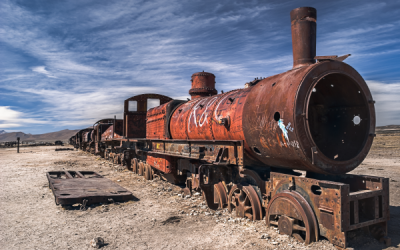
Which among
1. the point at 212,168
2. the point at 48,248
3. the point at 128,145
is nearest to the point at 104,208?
the point at 48,248

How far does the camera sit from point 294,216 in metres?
4.27

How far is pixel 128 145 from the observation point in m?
13.6

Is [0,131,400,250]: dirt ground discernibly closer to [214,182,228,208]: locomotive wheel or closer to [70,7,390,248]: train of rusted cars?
[214,182,228,208]: locomotive wheel

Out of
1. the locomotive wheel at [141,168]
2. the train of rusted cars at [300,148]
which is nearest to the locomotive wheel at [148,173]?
the locomotive wheel at [141,168]

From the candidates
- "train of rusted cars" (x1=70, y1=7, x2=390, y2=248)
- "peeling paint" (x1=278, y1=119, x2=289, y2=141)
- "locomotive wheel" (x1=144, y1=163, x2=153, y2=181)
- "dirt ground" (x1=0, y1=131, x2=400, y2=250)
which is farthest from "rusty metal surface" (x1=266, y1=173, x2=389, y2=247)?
"locomotive wheel" (x1=144, y1=163, x2=153, y2=181)

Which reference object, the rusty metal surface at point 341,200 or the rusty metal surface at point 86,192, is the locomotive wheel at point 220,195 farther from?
the rusty metal surface at point 86,192

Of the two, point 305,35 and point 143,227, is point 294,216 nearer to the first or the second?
point 143,227

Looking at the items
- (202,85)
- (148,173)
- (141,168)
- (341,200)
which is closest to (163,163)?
(148,173)

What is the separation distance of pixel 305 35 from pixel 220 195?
3939 millimetres

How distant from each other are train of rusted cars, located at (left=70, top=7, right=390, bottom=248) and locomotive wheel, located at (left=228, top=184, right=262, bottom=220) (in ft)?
0.07

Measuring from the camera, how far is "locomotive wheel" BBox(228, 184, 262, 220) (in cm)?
528

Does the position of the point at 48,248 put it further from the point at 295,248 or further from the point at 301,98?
the point at 301,98

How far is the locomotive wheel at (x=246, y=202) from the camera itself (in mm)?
5277

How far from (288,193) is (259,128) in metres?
1.25
